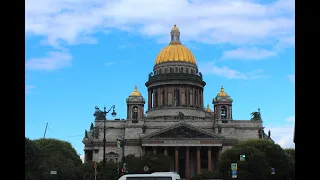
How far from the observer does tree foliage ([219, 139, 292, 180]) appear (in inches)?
2931

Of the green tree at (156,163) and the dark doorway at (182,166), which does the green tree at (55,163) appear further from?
the dark doorway at (182,166)

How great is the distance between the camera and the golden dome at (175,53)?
120519 millimetres

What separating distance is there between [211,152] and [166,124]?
11325mm

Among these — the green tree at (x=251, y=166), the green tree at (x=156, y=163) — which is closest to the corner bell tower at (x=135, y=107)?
the green tree at (x=156, y=163)

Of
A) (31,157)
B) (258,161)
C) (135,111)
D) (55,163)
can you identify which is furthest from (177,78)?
(31,157)

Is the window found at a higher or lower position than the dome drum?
lower

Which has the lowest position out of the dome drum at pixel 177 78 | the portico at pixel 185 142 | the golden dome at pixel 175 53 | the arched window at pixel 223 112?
the portico at pixel 185 142

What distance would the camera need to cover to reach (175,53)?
120 metres

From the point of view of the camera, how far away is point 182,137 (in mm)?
106938

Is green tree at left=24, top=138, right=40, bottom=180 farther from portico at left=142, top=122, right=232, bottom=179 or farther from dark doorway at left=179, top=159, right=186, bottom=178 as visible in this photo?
dark doorway at left=179, top=159, right=186, bottom=178

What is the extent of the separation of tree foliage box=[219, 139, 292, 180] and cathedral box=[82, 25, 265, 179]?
70.1 ft

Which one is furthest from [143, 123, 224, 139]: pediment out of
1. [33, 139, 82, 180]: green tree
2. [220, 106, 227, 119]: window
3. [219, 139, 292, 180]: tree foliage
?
[219, 139, 292, 180]: tree foliage
